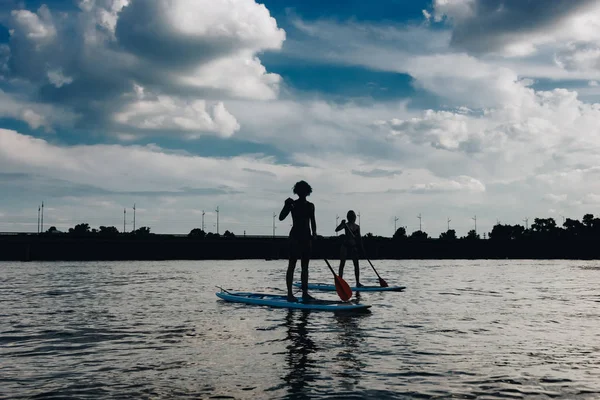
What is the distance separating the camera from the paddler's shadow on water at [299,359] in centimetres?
649

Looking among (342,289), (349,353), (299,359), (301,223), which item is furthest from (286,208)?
(299,359)

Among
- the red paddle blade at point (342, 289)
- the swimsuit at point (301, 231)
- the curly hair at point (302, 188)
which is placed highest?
the curly hair at point (302, 188)

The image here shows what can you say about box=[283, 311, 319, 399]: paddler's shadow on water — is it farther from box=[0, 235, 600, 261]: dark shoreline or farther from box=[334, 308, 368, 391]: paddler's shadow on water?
box=[0, 235, 600, 261]: dark shoreline

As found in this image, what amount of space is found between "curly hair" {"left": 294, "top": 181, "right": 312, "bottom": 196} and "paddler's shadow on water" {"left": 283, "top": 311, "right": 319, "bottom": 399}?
381 centimetres

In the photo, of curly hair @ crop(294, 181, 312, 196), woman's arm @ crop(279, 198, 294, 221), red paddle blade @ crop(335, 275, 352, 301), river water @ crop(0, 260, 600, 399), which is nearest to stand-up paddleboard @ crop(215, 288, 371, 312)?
red paddle blade @ crop(335, 275, 352, 301)

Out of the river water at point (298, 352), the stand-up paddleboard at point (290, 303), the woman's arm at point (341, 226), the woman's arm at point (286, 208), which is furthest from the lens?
the woman's arm at point (341, 226)

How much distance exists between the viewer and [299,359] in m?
8.20

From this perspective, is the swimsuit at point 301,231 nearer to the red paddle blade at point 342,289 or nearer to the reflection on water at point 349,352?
the red paddle blade at point 342,289

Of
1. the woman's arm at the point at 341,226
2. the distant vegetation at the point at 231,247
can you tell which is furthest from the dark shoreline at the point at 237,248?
the woman's arm at the point at 341,226

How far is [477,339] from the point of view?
32.9 feet

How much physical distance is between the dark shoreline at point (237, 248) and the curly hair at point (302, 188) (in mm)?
102789

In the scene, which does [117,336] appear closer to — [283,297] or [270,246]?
[283,297]

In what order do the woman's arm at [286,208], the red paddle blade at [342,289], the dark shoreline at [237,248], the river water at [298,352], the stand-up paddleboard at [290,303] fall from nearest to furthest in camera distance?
the river water at [298,352]
the stand-up paddleboard at [290,303]
the woman's arm at [286,208]
the red paddle blade at [342,289]
the dark shoreline at [237,248]

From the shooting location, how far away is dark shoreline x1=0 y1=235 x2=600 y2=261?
Result: 13175 centimetres
